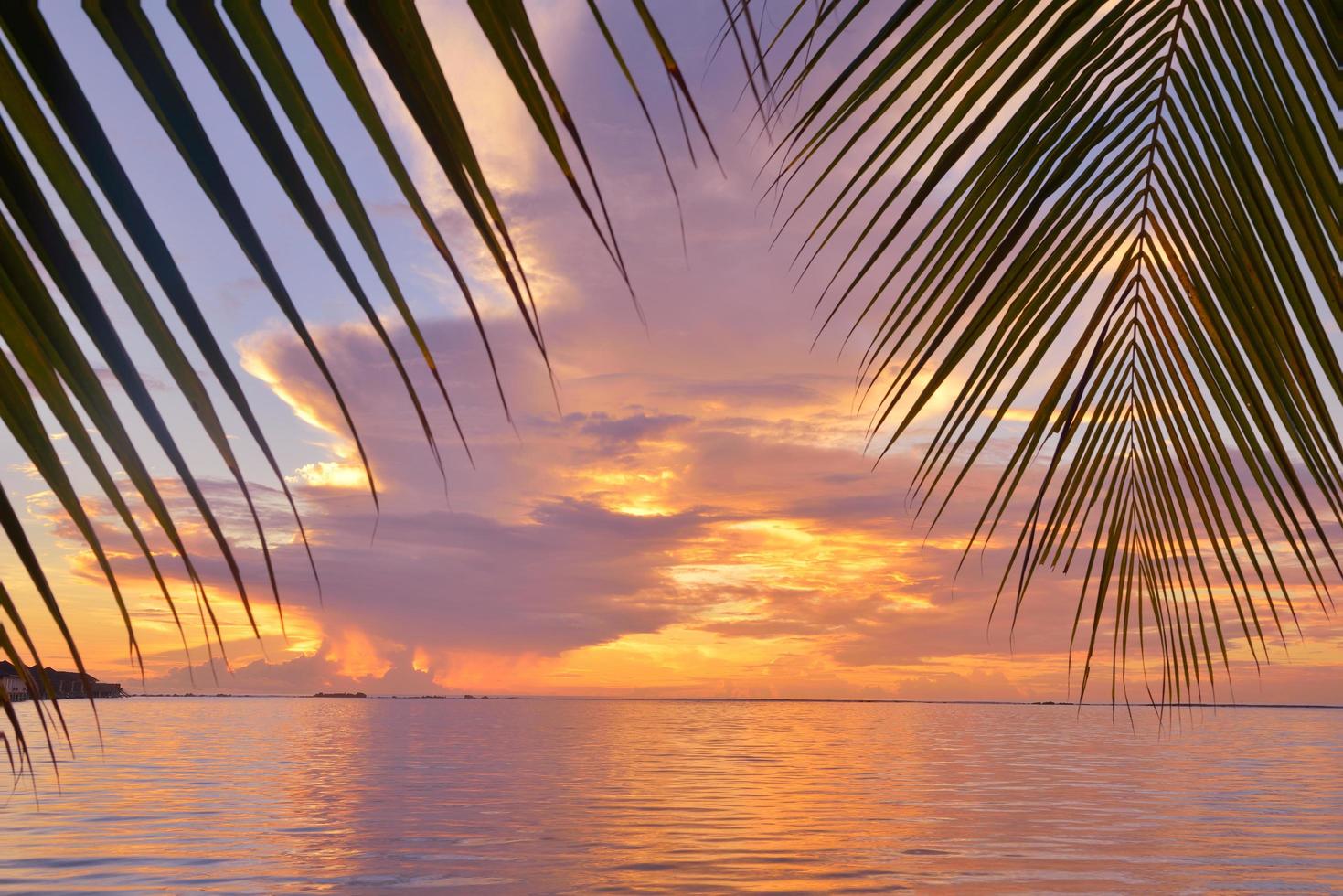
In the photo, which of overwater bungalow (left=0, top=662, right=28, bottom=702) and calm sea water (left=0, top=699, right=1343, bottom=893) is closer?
overwater bungalow (left=0, top=662, right=28, bottom=702)

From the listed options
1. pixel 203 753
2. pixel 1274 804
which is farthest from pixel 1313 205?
pixel 203 753

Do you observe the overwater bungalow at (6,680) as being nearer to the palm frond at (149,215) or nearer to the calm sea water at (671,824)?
the palm frond at (149,215)

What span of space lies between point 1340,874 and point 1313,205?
1773 cm

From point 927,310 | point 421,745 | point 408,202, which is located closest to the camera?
point 408,202

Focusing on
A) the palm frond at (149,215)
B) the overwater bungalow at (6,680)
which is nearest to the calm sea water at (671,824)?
the overwater bungalow at (6,680)

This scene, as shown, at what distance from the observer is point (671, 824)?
19.6 meters

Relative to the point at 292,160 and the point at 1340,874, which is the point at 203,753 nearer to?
the point at 1340,874

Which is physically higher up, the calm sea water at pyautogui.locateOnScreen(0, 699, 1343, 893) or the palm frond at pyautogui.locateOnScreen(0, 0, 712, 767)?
the palm frond at pyautogui.locateOnScreen(0, 0, 712, 767)

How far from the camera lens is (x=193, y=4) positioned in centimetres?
54

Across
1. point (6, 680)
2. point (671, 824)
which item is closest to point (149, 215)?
point (671, 824)

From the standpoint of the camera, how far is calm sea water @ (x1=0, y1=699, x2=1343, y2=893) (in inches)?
582

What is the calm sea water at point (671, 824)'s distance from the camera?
1478cm

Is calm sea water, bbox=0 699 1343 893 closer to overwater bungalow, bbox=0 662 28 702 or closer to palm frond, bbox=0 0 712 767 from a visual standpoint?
overwater bungalow, bbox=0 662 28 702

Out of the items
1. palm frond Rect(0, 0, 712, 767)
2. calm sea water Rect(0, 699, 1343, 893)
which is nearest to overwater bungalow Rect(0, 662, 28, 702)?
palm frond Rect(0, 0, 712, 767)
